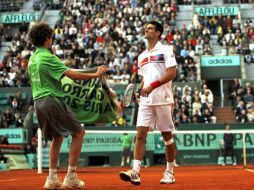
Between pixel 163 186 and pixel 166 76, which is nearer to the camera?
pixel 163 186

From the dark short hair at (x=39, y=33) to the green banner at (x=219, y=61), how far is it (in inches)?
993

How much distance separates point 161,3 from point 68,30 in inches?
251

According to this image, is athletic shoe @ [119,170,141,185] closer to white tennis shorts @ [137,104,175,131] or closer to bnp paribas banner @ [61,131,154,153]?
white tennis shorts @ [137,104,175,131]

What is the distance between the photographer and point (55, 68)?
310 inches

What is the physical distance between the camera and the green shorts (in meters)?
7.89

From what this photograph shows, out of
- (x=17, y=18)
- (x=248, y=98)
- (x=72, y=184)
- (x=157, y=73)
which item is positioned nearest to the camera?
(x=72, y=184)

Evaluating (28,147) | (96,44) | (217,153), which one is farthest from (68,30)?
(217,153)

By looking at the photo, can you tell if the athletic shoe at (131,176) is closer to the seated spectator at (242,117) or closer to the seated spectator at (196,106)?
the seated spectator at (242,117)

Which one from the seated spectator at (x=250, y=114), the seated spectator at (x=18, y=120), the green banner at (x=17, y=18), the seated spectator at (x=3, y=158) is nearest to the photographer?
Answer: the seated spectator at (x=3, y=158)

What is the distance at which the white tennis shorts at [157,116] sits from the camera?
30.2 feet

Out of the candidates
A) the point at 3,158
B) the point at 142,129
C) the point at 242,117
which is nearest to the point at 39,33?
the point at 142,129

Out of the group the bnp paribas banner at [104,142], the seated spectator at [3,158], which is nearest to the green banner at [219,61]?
the bnp paribas banner at [104,142]

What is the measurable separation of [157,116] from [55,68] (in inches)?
81.7

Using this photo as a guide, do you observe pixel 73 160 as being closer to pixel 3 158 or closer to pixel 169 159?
pixel 169 159
